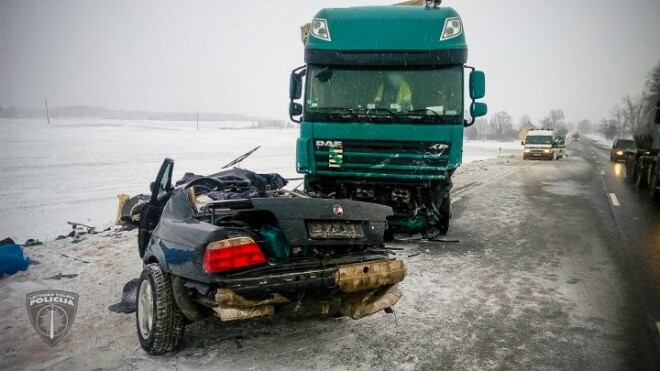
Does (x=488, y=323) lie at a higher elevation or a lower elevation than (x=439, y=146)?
lower

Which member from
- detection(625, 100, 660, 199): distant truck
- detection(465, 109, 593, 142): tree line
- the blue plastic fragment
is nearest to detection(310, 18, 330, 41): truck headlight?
the blue plastic fragment

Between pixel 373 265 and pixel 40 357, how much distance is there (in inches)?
111

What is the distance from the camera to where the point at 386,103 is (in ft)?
21.9

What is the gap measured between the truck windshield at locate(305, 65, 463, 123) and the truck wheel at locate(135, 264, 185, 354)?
4.13 m

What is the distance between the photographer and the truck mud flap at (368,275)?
3.07 meters

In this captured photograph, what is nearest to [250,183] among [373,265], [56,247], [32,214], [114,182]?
[373,265]

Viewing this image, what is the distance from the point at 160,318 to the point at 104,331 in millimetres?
1112

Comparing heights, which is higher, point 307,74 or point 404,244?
point 307,74


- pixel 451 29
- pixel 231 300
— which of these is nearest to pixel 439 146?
pixel 451 29

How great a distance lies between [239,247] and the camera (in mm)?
2877

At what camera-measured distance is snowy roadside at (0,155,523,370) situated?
3219 millimetres

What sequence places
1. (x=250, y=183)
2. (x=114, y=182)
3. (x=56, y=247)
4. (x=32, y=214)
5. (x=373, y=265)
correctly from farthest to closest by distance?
(x=114, y=182) < (x=32, y=214) < (x=56, y=247) < (x=250, y=183) < (x=373, y=265)

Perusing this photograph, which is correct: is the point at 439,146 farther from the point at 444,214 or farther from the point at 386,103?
the point at 444,214

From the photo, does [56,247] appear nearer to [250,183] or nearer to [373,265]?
[250,183]
